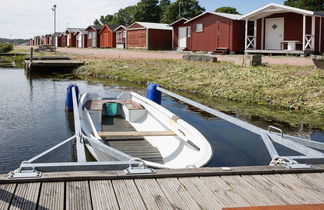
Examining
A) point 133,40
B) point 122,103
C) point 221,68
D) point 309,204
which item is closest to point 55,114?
point 122,103

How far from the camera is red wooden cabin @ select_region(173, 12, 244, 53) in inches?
1250

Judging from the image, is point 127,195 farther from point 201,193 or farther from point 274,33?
point 274,33

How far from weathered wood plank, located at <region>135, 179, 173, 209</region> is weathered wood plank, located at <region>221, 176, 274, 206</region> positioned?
67 cm

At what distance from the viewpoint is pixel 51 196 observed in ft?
10.9

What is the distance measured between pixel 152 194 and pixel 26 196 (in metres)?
1.02

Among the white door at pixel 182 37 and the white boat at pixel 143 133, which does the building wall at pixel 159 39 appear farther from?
the white boat at pixel 143 133

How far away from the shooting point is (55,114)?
12789mm

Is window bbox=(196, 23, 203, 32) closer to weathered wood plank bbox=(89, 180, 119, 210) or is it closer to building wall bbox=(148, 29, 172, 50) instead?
building wall bbox=(148, 29, 172, 50)

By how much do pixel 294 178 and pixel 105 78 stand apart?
2014 centimetres

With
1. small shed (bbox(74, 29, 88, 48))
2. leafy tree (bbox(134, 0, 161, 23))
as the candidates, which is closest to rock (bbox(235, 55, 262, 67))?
small shed (bbox(74, 29, 88, 48))

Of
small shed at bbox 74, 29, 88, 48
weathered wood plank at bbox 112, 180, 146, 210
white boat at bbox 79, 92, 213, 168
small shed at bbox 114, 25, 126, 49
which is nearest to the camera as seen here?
weathered wood plank at bbox 112, 180, 146, 210

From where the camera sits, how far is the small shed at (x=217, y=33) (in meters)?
31.7

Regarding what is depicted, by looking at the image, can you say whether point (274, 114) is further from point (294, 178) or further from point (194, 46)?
point (194, 46)

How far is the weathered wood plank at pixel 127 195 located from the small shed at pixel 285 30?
76.7 feet
